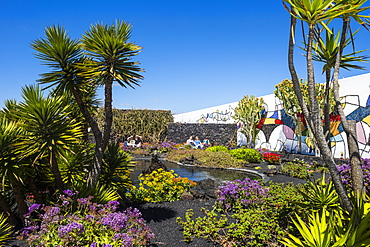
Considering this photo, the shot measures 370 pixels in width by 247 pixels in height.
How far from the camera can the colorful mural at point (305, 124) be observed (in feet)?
39.2

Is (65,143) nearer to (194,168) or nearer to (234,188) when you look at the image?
(234,188)

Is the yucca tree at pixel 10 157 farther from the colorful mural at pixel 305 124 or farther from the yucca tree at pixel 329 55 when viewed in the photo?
the colorful mural at pixel 305 124

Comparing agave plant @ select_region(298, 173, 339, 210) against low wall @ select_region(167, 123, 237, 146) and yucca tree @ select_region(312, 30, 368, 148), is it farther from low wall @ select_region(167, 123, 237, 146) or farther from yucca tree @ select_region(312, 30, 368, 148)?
low wall @ select_region(167, 123, 237, 146)

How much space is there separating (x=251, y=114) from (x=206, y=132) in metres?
5.15

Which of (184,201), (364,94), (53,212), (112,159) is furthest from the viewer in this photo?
(364,94)

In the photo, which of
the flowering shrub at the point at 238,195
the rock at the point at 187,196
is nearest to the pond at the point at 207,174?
the rock at the point at 187,196

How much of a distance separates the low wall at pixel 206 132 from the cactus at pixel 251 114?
2501mm

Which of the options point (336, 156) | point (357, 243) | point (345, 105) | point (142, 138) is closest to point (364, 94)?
point (345, 105)

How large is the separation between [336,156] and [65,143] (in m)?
12.6

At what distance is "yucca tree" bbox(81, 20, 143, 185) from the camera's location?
441 centimetres

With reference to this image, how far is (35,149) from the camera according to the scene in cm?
392

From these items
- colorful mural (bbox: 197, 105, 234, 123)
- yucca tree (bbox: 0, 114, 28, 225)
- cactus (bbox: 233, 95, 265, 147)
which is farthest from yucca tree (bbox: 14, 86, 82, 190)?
colorful mural (bbox: 197, 105, 234, 123)

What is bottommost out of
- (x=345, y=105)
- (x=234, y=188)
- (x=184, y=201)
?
(x=184, y=201)

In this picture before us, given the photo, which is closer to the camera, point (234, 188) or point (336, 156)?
point (234, 188)
